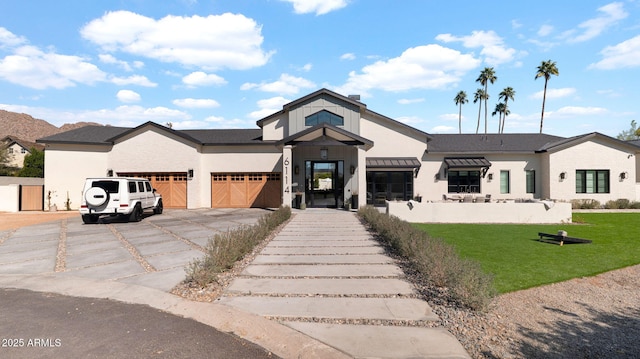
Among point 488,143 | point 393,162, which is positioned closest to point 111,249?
point 393,162

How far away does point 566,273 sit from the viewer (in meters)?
6.78

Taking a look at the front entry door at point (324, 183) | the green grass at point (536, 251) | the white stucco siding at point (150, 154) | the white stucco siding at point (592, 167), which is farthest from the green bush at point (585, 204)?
the white stucco siding at point (150, 154)

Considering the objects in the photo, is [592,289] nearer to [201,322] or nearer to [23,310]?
[201,322]

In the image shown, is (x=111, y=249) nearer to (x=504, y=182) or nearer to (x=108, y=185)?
(x=108, y=185)

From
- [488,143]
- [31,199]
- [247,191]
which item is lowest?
[31,199]

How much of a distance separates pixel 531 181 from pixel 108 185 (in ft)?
87.2

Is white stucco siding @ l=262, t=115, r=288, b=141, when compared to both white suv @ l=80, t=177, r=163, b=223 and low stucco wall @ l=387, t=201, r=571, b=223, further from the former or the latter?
low stucco wall @ l=387, t=201, r=571, b=223

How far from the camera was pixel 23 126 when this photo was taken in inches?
5399

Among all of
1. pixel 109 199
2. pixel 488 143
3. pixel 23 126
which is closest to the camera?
pixel 109 199

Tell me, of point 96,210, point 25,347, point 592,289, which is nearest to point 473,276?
point 592,289

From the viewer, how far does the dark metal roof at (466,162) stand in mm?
21359

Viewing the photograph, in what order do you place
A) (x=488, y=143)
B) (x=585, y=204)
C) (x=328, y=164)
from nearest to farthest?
(x=328, y=164) < (x=585, y=204) < (x=488, y=143)

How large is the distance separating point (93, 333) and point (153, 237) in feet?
24.4

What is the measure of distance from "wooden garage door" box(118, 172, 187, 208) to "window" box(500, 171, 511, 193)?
885 inches
